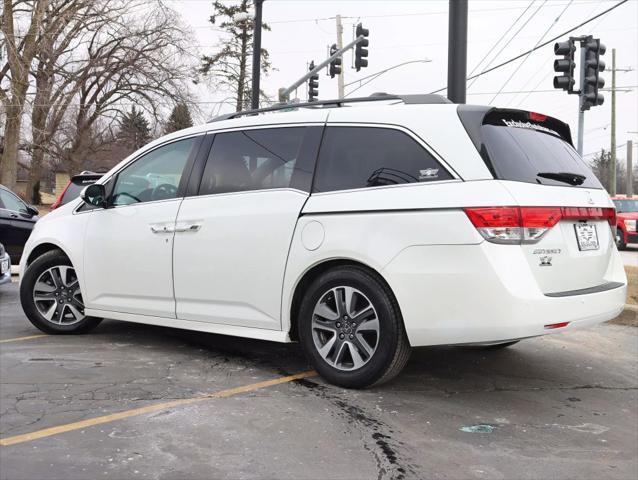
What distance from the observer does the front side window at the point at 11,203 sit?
396 inches

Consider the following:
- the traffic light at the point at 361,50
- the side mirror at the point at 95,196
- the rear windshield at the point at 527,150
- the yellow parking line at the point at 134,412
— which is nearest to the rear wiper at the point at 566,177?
the rear windshield at the point at 527,150

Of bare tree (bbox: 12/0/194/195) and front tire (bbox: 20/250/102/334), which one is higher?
bare tree (bbox: 12/0/194/195)

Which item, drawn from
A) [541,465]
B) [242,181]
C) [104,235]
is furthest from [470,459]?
[104,235]

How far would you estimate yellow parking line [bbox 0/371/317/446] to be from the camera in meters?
3.14

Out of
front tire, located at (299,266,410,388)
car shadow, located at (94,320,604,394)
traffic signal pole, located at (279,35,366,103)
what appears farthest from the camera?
traffic signal pole, located at (279,35,366,103)

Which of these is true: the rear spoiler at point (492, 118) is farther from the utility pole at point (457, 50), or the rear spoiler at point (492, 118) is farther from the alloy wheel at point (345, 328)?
the utility pole at point (457, 50)

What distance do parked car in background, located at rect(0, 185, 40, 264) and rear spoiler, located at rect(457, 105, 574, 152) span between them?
27.2 feet

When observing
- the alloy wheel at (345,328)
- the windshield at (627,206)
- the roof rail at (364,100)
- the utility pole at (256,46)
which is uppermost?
the utility pole at (256,46)

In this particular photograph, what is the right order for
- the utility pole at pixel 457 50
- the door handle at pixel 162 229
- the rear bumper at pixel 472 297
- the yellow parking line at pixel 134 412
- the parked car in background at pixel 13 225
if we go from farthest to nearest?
the parked car in background at pixel 13 225, the utility pole at pixel 457 50, the door handle at pixel 162 229, the rear bumper at pixel 472 297, the yellow parking line at pixel 134 412

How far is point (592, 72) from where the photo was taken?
41.7 feet

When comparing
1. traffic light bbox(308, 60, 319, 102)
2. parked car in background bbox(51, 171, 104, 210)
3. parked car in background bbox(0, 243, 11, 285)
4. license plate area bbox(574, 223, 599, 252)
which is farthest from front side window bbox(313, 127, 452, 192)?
traffic light bbox(308, 60, 319, 102)

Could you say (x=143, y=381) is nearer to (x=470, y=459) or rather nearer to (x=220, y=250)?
(x=220, y=250)

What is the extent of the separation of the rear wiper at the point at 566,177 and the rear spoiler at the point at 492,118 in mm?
400

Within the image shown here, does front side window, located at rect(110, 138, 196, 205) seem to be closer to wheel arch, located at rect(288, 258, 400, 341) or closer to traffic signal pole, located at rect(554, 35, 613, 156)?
wheel arch, located at rect(288, 258, 400, 341)
